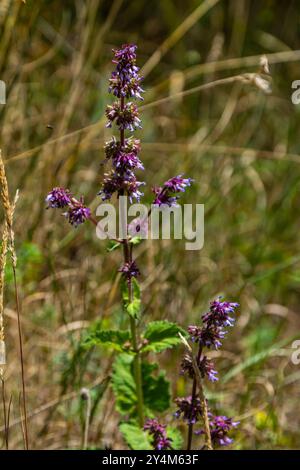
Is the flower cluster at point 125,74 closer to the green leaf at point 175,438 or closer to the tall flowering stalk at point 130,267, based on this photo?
the tall flowering stalk at point 130,267

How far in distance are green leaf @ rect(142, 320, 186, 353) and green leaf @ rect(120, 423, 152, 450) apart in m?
0.26

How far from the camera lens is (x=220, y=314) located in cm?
174

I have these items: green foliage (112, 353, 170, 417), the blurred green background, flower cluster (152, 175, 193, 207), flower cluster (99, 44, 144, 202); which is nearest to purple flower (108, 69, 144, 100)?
flower cluster (99, 44, 144, 202)

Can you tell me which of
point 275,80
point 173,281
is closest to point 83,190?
point 173,281

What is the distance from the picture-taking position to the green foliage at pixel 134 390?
2.17 meters

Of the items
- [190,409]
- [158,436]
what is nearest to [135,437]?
[158,436]

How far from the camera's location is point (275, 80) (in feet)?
15.0

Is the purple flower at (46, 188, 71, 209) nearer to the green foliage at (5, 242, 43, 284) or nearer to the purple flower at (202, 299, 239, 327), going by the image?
the purple flower at (202, 299, 239, 327)

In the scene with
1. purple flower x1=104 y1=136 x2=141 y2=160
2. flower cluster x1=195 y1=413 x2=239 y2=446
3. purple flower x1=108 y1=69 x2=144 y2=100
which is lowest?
flower cluster x1=195 y1=413 x2=239 y2=446

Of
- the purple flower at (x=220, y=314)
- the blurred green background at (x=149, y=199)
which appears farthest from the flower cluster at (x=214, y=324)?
the blurred green background at (x=149, y=199)

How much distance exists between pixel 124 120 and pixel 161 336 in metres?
0.65

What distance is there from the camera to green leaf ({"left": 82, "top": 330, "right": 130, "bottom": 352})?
1.93 meters

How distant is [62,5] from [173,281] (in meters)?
2.01

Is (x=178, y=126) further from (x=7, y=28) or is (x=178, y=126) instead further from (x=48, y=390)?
(x=48, y=390)
